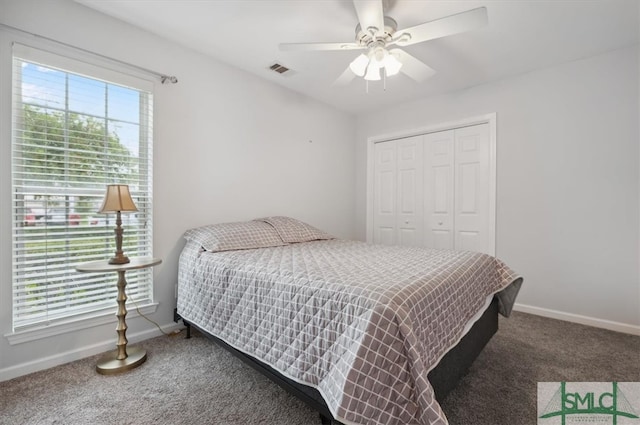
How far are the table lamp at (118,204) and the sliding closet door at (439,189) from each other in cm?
307

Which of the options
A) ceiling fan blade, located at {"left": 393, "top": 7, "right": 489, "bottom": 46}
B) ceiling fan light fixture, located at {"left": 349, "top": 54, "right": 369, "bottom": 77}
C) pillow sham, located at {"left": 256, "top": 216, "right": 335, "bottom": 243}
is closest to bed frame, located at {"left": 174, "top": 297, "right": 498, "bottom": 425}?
pillow sham, located at {"left": 256, "top": 216, "right": 335, "bottom": 243}

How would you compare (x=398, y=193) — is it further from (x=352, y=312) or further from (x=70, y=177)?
(x=70, y=177)

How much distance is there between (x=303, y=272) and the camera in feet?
4.86

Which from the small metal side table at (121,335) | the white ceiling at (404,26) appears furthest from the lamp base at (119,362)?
the white ceiling at (404,26)

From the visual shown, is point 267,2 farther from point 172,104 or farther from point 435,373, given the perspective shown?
point 435,373

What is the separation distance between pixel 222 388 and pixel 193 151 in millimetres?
1882

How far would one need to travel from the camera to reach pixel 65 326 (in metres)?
1.88

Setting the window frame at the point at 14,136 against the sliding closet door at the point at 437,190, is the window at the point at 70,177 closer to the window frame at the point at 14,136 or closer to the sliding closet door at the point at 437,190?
the window frame at the point at 14,136

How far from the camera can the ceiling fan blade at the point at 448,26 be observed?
4.82 ft

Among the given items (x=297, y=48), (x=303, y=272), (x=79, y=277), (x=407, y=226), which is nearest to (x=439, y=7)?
(x=297, y=48)

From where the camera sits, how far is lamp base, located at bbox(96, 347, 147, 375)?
5.77ft

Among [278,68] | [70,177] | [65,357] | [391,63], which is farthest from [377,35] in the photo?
[65,357]

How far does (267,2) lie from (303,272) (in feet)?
5.92

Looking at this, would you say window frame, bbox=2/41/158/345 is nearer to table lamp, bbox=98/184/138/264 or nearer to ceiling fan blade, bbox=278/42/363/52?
table lamp, bbox=98/184/138/264
